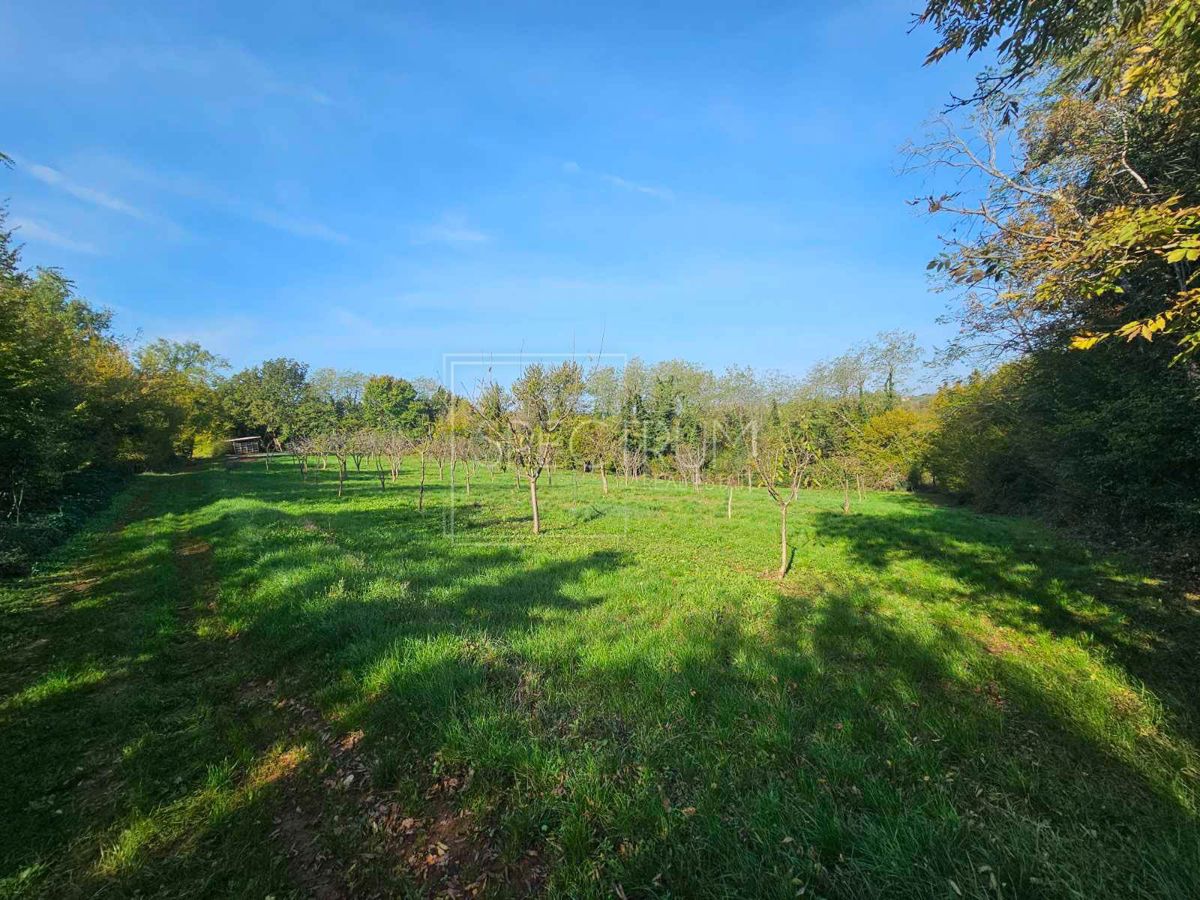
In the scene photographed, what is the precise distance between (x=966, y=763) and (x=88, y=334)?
4622cm

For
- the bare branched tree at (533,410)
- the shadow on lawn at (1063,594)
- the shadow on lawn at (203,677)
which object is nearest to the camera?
the shadow on lawn at (203,677)

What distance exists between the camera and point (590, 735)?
3432mm

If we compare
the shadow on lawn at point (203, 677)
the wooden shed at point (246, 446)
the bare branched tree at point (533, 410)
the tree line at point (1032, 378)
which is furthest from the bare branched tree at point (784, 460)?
the wooden shed at point (246, 446)

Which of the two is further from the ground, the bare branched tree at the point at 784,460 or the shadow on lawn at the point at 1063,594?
the bare branched tree at the point at 784,460

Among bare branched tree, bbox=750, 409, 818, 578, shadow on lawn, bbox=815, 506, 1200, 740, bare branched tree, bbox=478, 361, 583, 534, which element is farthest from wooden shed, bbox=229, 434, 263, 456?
shadow on lawn, bbox=815, 506, 1200, 740

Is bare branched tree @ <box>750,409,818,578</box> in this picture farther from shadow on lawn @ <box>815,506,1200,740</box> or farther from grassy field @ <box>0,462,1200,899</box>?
grassy field @ <box>0,462,1200,899</box>

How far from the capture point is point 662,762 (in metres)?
3.12

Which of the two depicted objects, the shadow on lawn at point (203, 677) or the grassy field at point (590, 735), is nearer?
the grassy field at point (590, 735)

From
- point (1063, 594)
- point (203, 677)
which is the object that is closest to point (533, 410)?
point (203, 677)

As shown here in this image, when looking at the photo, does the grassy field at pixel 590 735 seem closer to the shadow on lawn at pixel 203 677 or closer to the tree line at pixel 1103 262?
the shadow on lawn at pixel 203 677

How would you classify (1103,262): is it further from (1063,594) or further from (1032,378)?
(1032,378)

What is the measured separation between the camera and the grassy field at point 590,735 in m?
2.45

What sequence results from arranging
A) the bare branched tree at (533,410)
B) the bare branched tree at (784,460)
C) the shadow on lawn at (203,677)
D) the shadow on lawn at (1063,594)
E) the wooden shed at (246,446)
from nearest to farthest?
the shadow on lawn at (203,677) → the shadow on lawn at (1063,594) → the bare branched tree at (784,460) → the bare branched tree at (533,410) → the wooden shed at (246,446)

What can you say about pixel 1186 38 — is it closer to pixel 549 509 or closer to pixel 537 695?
pixel 537 695
